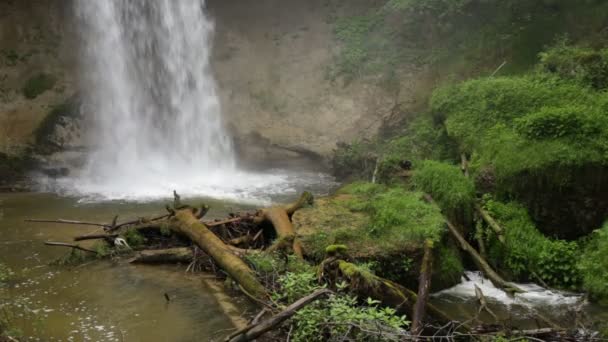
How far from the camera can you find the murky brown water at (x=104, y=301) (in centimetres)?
515

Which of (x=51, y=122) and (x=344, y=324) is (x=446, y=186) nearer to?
(x=344, y=324)

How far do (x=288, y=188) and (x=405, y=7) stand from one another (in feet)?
21.8

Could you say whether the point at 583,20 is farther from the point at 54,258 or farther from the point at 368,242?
the point at 54,258

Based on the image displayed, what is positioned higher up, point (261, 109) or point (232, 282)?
point (261, 109)

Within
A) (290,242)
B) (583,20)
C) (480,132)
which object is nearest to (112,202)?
(290,242)

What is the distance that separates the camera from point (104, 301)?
19.6 ft

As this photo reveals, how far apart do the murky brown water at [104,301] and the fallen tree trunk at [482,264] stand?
3355mm

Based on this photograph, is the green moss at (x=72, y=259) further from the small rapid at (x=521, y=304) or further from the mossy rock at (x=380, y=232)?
the small rapid at (x=521, y=304)

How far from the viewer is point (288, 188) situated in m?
13.5

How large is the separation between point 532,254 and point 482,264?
2.51 feet

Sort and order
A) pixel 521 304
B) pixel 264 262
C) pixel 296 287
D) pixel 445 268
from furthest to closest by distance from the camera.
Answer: pixel 445 268 → pixel 521 304 → pixel 264 262 → pixel 296 287

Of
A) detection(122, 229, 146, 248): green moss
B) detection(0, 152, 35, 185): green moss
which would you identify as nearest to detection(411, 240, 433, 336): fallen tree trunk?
detection(122, 229, 146, 248): green moss

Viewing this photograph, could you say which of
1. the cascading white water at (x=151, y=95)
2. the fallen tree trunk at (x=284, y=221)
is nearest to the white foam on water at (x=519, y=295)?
the fallen tree trunk at (x=284, y=221)

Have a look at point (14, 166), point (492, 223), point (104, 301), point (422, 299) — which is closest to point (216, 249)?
point (104, 301)
